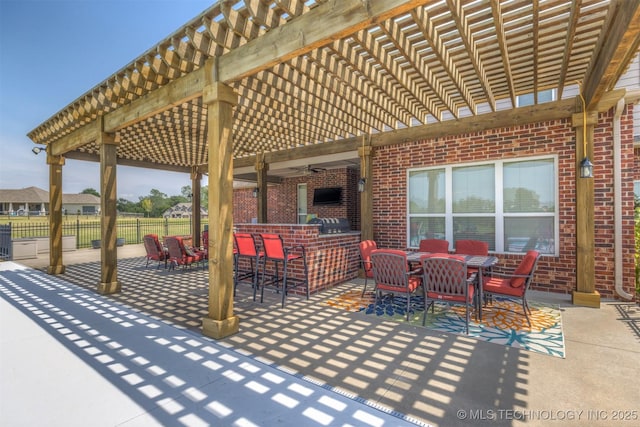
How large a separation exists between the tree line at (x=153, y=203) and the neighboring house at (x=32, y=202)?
482cm

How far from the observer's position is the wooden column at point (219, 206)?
3324 mm

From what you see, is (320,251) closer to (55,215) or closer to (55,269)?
(55,269)

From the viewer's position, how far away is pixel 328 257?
572 cm

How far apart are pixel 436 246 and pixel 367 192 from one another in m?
1.93

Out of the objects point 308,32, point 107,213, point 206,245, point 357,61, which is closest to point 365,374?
point 308,32

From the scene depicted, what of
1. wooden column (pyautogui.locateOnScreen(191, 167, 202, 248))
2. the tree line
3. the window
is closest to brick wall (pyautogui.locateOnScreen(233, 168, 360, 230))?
wooden column (pyautogui.locateOnScreen(191, 167, 202, 248))

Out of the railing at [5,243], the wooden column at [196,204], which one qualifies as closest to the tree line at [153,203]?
the railing at [5,243]

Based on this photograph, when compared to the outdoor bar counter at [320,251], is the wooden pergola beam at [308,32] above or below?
above

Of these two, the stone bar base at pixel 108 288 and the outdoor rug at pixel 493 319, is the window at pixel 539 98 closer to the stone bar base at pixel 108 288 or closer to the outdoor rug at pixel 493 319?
the outdoor rug at pixel 493 319

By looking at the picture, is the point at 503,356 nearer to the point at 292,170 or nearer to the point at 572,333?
the point at 572,333

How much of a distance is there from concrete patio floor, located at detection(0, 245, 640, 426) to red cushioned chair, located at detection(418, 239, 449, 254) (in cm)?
184

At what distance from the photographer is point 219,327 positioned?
325 cm

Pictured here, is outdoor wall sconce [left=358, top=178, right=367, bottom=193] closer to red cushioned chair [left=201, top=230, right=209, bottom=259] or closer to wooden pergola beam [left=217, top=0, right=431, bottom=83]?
wooden pergola beam [left=217, top=0, right=431, bottom=83]

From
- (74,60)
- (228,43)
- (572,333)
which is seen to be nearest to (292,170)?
(228,43)
